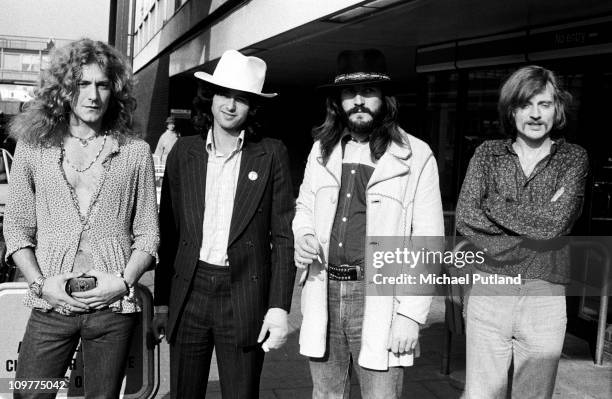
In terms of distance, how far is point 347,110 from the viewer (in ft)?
10.3

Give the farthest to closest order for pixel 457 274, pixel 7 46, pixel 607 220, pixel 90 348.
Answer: pixel 7 46, pixel 607 220, pixel 457 274, pixel 90 348

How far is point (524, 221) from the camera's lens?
119 inches

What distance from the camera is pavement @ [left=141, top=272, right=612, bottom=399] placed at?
4766 mm

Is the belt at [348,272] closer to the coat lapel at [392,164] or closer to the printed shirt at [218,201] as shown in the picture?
the coat lapel at [392,164]

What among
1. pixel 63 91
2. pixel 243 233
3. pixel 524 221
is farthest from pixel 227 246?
pixel 524 221

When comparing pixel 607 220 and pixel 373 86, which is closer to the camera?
pixel 373 86

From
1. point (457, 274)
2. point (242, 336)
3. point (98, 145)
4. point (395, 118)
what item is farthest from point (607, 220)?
point (98, 145)

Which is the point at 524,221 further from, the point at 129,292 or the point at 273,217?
the point at 129,292

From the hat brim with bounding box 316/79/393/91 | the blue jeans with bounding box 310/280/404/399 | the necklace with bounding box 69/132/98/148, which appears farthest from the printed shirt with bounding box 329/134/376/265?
the necklace with bounding box 69/132/98/148

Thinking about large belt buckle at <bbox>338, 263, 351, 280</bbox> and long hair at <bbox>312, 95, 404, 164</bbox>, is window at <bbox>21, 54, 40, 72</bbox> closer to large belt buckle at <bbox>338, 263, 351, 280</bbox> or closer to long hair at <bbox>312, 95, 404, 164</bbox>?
long hair at <bbox>312, 95, 404, 164</bbox>

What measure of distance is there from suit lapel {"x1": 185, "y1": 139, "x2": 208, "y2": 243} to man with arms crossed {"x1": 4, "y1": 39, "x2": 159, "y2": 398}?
0.72 ft

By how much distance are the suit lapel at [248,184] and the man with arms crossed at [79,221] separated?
1.13ft

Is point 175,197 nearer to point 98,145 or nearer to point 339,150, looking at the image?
point 98,145

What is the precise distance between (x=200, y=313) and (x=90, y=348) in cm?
47
